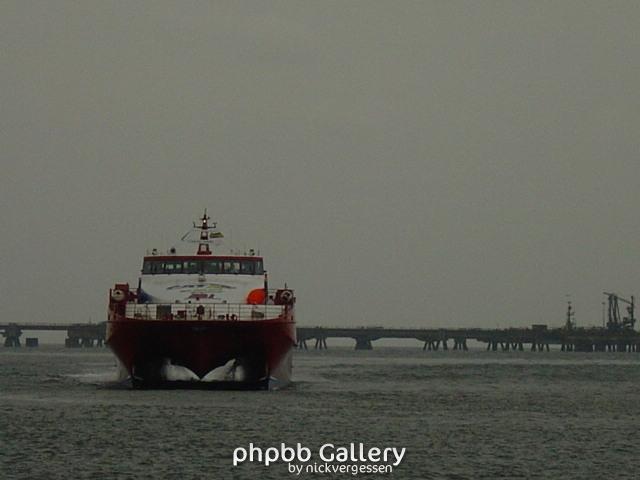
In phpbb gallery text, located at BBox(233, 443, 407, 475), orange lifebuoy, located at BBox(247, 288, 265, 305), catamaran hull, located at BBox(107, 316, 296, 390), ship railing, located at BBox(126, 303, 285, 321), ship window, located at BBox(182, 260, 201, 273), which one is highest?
ship window, located at BBox(182, 260, 201, 273)

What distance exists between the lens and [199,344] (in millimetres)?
70438

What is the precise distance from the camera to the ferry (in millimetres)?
70875

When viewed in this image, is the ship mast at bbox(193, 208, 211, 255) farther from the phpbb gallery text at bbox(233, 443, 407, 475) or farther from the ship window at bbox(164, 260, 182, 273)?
the phpbb gallery text at bbox(233, 443, 407, 475)

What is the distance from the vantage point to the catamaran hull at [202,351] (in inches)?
2783

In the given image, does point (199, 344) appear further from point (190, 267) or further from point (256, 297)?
point (190, 267)

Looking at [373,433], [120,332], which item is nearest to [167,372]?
[120,332]

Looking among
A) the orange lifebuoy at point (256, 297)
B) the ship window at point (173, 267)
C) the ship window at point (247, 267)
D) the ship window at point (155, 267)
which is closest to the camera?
the orange lifebuoy at point (256, 297)

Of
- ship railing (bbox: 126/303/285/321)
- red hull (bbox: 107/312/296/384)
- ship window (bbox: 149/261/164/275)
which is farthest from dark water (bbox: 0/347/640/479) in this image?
ship window (bbox: 149/261/164/275)

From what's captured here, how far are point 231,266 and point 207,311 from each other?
22.6 feet

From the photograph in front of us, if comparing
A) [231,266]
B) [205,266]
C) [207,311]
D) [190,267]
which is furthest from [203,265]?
[207,311]

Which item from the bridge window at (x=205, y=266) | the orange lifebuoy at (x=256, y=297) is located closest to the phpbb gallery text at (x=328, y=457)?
the orange lifebuoy at (x=256, y=297)

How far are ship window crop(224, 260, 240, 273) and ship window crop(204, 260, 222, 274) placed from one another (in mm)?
451

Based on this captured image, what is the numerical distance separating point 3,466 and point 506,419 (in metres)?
25.9

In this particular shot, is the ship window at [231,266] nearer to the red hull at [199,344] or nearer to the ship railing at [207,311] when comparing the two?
the ship railing at [207,311]
